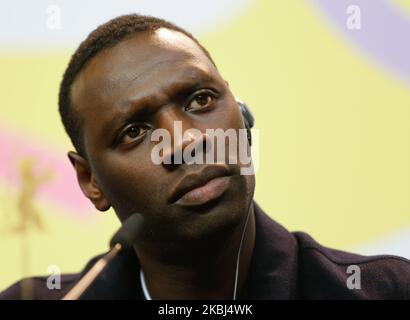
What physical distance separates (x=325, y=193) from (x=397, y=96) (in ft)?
1.01

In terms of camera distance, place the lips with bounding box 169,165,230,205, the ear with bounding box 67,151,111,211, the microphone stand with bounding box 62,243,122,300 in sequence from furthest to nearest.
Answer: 1. the ear with bounding box 67,151,111,211
2. the lips with bounding box 169,165,230,205
3. the microphone stand with bounding box 62,243,122,300

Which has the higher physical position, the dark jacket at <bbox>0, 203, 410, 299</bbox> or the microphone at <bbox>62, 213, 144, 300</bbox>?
the microphone at <bbox>62, 213, 144, 300</bbox>

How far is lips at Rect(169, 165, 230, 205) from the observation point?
4.08 ft

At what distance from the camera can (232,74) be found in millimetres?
1740

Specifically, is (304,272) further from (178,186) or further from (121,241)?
(121,241)

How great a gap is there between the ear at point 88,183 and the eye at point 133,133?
0.18 m

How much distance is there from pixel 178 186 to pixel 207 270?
251 millimetres

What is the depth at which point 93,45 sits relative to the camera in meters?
1.46

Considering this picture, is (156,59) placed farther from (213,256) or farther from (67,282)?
(67,282)

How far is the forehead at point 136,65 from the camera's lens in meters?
1.35

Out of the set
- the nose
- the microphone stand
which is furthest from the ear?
the microphone stand

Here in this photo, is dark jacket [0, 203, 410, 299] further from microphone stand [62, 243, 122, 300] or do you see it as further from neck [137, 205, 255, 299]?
microphone stand [62, 243, 122, 300]
